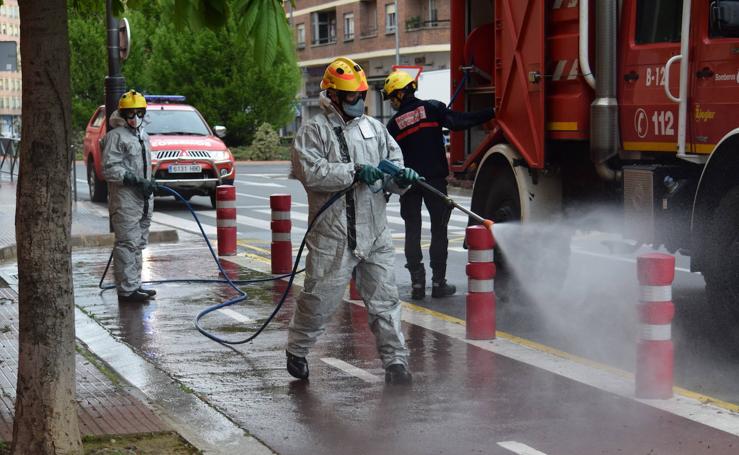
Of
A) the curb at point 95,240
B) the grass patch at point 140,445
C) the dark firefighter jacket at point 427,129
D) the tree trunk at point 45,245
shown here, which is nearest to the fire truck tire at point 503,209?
the dark firefighter jacket at point 427,129

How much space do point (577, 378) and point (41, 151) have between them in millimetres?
3512

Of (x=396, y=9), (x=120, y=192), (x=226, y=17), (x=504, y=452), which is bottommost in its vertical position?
(x=504, y=452)

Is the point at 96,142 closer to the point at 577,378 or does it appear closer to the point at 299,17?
the point at 577,378

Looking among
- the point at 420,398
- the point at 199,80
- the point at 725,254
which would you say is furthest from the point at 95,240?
the point at 199,80

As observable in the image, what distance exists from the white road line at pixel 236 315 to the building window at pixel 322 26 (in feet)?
191

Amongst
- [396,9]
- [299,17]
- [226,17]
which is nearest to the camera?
[226,17]

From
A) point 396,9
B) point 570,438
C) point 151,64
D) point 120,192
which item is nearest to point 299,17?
point 396,9

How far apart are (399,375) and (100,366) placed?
1.87m

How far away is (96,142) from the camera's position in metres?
23.8

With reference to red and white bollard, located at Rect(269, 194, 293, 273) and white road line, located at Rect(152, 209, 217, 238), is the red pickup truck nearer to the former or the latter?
white road line, located at Rect(152, 209, 217, 238)

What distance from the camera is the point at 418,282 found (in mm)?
10828

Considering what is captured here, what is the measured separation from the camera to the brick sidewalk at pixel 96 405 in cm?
596

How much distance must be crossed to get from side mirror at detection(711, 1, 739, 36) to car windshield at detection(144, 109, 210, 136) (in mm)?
15677

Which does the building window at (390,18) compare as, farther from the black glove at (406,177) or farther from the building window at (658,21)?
the black glove at (406,177)
